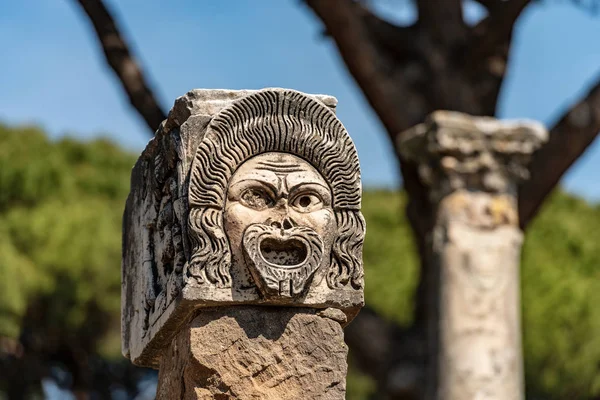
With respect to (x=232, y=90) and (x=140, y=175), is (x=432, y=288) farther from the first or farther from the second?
(x=232, y=90)

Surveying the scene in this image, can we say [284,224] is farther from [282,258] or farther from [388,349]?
[388,349]

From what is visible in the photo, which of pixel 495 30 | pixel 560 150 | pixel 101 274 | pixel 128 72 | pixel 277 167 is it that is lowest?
pixel 277 167

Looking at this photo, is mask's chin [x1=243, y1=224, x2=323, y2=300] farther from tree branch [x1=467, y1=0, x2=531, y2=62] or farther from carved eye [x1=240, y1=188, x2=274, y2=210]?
tree branch [x1=467, y1=0, x2=531, y2=62]

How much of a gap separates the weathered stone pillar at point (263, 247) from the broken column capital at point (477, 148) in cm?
581

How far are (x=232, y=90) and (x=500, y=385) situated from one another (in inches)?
224

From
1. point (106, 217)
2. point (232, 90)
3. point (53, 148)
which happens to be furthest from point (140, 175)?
point (53, 148)

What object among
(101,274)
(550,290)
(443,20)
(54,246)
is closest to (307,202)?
(443,20)

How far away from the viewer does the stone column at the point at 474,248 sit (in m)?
10.1

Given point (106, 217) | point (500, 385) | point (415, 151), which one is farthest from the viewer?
point (106, 217)

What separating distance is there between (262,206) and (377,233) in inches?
603

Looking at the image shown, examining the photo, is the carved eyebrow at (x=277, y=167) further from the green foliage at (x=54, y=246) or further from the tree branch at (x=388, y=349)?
the green foliage at (x=54, y=246)

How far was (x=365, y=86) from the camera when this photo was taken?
1130 centimetres

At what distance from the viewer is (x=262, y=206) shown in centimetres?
456

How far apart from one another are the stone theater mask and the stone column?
555 cm
